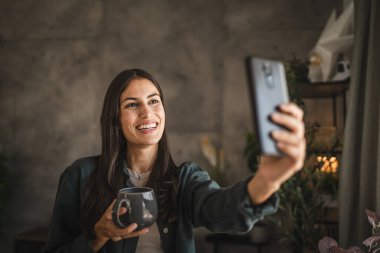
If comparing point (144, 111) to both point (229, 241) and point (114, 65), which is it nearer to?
point (229, 241)

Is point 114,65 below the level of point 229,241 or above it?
above

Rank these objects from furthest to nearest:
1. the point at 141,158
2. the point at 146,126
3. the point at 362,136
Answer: the point at 362,136, the point at 141,158, the point at 146,126

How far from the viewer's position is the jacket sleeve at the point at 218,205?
0.94 metres

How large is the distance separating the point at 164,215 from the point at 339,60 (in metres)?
1.48

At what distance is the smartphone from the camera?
76cm

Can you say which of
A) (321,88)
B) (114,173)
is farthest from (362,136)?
(114,173)

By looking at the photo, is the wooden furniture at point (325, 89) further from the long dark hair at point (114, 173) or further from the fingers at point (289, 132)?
the fingers at point (289, 132)

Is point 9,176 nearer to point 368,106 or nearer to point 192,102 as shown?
point 192,102

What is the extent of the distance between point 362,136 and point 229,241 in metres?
1.29

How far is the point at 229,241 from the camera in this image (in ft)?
9.49

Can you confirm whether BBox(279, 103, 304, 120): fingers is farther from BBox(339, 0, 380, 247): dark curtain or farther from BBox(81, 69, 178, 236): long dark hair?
BBox(339, 0, 380, 247): dark curtain

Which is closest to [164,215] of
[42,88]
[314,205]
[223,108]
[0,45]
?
[314,205]

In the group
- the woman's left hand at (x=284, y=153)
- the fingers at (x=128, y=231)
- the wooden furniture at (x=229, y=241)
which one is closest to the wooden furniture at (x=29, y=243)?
the wooden furniture at (x=229, y=241)

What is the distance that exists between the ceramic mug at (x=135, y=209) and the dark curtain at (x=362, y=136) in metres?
1.17
